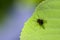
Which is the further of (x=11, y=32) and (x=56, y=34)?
(x=11, y=32)

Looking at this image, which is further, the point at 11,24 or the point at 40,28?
the point at 11,24

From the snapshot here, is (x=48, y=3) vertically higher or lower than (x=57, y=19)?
higher

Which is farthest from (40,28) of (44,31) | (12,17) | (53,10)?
(12,17)

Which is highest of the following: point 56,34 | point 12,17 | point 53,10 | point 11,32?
point 12,17

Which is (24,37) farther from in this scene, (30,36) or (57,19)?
(57,19)

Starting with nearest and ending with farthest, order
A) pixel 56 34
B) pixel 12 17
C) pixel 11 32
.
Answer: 1. pixel 56 34
2. pixel 11 32
3. pixel 12 17

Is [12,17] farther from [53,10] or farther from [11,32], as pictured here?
[53,10]

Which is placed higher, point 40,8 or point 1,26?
point 1,26

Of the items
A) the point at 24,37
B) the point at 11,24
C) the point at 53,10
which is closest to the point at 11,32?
the point at 11,24

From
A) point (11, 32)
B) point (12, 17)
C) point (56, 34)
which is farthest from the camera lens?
point (12, 17)
